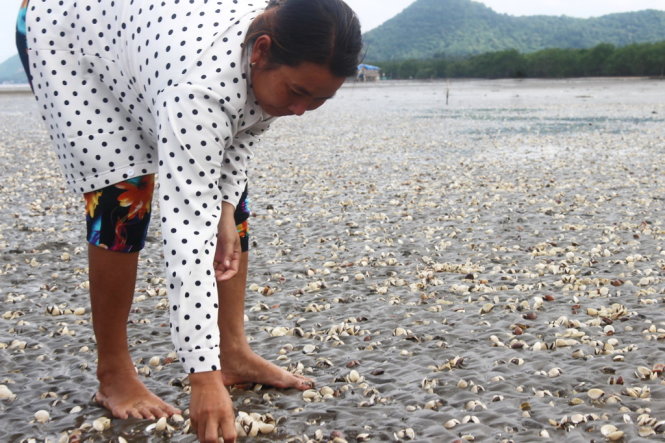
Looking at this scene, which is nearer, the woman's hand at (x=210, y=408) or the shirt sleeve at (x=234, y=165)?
the woman's hand at (x=210, y=408)

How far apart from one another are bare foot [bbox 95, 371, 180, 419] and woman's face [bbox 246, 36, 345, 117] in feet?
5.53

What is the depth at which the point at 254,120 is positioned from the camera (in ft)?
9.37

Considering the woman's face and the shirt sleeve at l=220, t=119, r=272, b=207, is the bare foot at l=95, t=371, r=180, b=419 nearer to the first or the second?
the shirt sleeve at l=220, t=119, r=272, b=207

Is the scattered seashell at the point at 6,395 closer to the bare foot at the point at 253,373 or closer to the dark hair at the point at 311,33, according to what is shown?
the bare foot at the point at 253,373

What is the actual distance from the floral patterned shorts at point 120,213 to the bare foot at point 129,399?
0.74 m

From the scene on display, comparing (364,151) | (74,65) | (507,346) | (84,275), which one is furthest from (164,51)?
(364,151)

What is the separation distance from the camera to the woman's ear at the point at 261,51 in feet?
8.29

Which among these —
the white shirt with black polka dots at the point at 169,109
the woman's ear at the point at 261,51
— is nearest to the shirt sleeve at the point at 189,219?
the white shirt with black polka dots at the point at 169,109

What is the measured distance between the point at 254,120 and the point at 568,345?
2563 millimetres

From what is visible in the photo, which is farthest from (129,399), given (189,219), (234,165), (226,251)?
(189,219)

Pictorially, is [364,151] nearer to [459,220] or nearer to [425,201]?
[425,201]

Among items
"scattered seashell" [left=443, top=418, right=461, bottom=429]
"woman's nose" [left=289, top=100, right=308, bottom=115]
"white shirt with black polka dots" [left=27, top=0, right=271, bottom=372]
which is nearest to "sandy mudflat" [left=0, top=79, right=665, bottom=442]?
"scattered seashell" [left=443, top=418, right=461, bottom=429]

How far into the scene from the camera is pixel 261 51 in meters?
2.55

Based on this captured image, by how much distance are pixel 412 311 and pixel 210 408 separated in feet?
9.22
